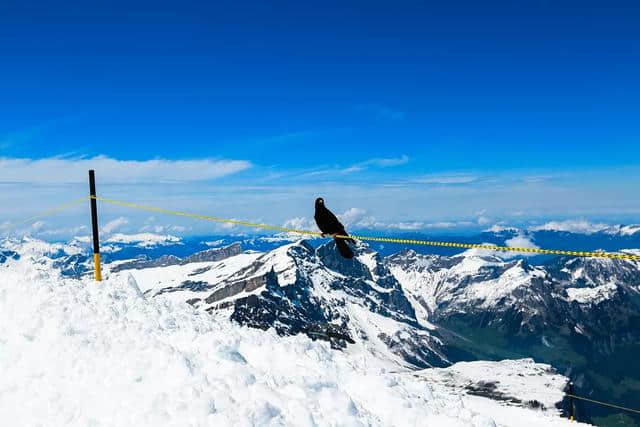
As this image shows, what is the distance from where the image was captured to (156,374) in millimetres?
12523

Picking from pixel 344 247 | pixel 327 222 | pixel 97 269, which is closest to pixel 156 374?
pixel 327 222

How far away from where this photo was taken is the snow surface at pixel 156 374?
1150 cm

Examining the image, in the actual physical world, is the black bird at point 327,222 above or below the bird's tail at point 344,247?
above

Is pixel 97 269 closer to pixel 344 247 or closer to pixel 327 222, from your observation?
pixel 327 222

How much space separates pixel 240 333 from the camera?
1977cm

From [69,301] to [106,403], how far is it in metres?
6.48

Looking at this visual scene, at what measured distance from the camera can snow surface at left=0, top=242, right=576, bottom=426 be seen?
1150cm

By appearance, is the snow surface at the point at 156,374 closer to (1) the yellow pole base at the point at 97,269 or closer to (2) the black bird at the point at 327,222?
(1) the yellow pole base at the point at 97,269

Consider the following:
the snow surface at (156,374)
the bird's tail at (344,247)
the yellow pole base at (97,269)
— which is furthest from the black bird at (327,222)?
the yellow pole base at (97,269)

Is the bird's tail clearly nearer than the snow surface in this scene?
No

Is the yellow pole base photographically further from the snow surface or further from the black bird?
the black bird

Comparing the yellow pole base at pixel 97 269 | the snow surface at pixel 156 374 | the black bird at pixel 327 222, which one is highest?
the black bird at pixel 327 222

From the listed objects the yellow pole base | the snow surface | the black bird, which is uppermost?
the black bird

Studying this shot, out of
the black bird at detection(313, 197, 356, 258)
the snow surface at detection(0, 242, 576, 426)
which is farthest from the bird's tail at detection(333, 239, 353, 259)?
the snow surface at detection(0, 242, 576, 426)
